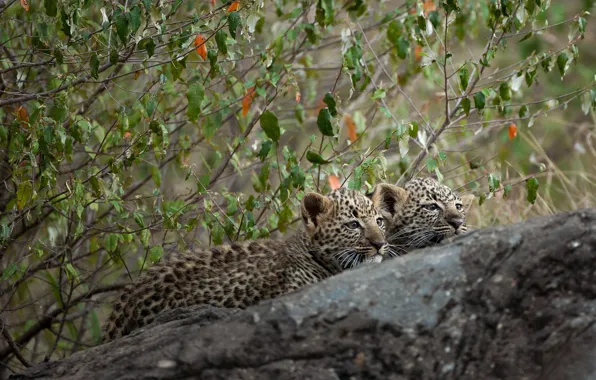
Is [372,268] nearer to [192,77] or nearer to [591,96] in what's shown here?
[591,96]

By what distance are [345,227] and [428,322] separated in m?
2.47

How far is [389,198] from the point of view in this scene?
8234mm

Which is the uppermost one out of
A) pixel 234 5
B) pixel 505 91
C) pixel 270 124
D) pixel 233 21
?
pixel 234 5

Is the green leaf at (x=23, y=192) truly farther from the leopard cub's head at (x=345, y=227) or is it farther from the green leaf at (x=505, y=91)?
the green leaf at (x=505, y=91)

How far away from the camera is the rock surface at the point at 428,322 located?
5.10 m

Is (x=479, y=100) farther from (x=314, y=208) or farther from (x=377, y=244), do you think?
(x=314, y=208)

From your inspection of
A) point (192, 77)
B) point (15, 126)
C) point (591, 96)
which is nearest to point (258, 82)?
point (192, 77)

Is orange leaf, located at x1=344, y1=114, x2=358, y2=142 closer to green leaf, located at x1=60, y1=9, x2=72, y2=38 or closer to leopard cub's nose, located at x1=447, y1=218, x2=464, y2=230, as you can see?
leopard cub's nose, located at x1=447, y1=218, x2=464, y2=230

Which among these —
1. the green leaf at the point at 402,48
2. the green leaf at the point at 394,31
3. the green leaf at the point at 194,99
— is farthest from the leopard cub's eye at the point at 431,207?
the green leaf at the point at 194,99

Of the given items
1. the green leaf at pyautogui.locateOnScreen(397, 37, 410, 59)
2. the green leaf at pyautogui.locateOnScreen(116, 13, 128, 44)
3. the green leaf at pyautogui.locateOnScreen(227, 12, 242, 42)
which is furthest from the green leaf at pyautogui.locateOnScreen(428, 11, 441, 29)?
the green leaf at pyautogui.locateOnScreen(116, 13, 128, 44)

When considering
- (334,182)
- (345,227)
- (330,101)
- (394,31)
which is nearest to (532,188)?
(345,227)

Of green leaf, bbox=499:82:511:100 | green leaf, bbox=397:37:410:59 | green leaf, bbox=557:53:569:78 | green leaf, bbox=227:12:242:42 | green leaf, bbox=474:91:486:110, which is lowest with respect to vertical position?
green leaf, bbox=499:82:511:100

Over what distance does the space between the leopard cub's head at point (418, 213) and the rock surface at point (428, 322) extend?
2.50m

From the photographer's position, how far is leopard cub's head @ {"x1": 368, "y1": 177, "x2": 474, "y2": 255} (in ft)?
26.1
